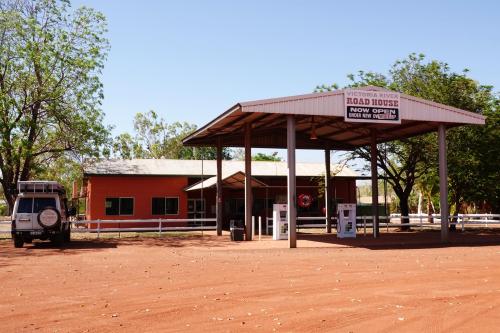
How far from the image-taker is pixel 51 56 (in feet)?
89.0

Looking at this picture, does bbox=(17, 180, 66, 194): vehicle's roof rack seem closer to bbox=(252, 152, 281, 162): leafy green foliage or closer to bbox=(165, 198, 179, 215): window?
bbox=(165, 198, 179, 215): window

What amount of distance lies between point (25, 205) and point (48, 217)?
3.87 feet

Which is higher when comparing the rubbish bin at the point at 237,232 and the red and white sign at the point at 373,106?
the red and white sign at the point at 373,106

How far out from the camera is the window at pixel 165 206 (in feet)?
109

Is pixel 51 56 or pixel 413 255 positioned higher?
pixel 51 56

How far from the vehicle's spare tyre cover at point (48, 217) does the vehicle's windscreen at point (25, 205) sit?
710 mm

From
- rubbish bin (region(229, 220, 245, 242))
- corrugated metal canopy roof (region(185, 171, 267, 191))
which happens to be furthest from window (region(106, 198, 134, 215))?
rubbish bin (region(229, 220, 245, 242))

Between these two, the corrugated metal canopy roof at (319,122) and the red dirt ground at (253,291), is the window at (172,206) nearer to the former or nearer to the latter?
the corrugated metal canopy roof at (319,122)

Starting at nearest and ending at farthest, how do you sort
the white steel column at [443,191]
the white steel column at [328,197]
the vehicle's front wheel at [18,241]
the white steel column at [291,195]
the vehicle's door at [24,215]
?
the white steel column at [291,195], the vehicle's door at [24,215], the vehicle's front wheel at [18,241], the white steel column at [443,191], the white steel column at [328,197]

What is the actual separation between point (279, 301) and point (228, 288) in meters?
1.67

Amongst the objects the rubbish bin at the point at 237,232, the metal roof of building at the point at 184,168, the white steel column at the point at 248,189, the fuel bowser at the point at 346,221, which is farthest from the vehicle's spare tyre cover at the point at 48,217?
the fuel bowser at the point at 346,221

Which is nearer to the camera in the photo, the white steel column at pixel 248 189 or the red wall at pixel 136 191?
the white steel column at pixel 248 189

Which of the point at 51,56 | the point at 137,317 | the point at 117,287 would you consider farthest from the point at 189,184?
the point at 137,317

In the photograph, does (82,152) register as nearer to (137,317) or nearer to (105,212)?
(105,212)
